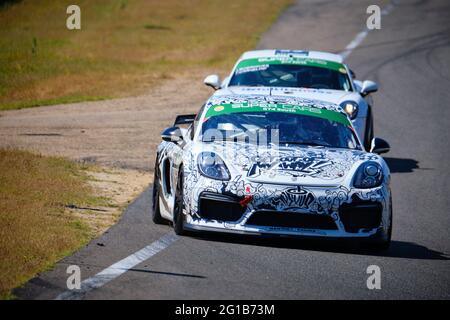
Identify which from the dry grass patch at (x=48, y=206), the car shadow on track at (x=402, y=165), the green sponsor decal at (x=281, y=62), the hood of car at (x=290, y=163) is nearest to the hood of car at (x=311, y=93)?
the green sponsor decal at (x=281, y=62)

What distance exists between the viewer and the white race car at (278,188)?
29.9ft

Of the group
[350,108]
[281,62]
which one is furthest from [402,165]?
[281,62]

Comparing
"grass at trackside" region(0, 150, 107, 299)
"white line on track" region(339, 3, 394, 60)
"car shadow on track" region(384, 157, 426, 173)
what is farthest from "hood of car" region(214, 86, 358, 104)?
"white line on track" region(339, 3, 394, 60)

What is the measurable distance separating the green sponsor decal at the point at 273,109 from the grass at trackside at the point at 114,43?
10.8 metres

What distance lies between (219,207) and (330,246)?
Answer: 1207 millimetres

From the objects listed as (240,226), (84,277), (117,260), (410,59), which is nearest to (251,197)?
(240,226)

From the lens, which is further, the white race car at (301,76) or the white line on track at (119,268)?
the white race car at (301,76)

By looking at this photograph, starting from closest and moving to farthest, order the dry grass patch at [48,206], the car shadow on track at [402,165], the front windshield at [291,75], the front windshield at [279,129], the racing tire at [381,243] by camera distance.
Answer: the dry grass patch at [48,206] < the racing tire at [381,243] < the front windshield at [279,129] < the car shadow on track at [402,165] < the front windshield at [291,75]

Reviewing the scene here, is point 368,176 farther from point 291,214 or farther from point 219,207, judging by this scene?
point 219,207

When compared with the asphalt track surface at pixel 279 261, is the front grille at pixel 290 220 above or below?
above

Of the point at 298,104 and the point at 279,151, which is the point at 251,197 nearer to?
the point at 279,151

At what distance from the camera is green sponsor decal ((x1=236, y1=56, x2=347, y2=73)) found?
51.6 feet

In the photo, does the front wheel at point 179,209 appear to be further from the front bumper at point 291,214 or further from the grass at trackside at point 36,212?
the grass at trackside at point 36,212
